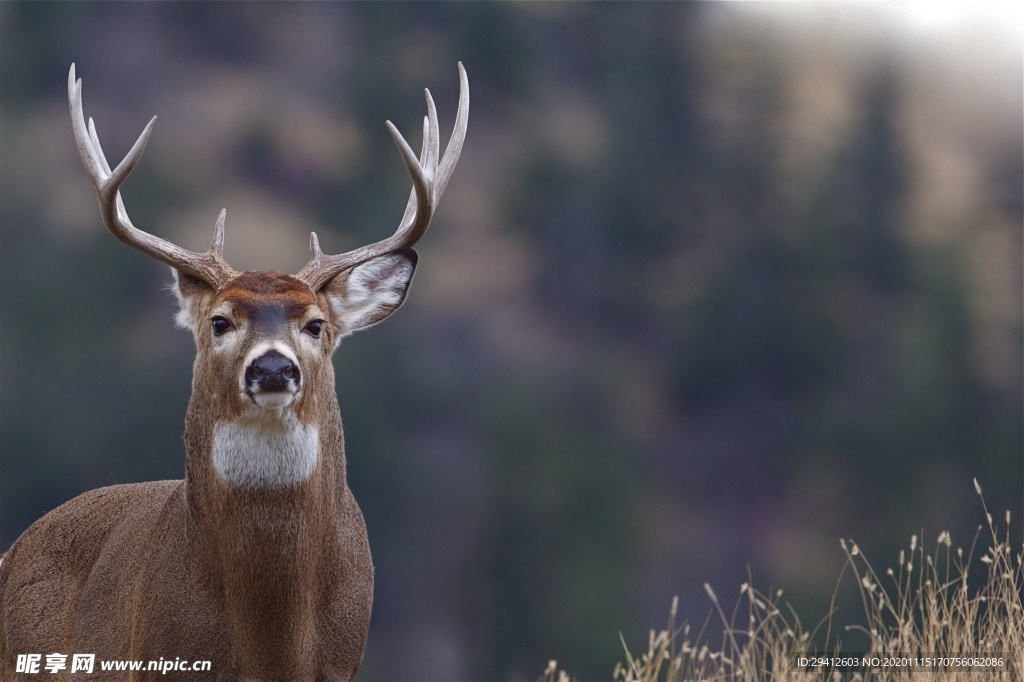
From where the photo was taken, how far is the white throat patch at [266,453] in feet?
19.5

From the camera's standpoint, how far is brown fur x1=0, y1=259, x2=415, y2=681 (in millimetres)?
5914

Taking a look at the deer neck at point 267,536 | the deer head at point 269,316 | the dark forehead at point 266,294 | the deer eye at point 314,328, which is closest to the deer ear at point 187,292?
the deer head at point 269,316

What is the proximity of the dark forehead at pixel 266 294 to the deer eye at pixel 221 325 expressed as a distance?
70mm

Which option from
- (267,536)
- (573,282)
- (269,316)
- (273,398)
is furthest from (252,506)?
(573,282)

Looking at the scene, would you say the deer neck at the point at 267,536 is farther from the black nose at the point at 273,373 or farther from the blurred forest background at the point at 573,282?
the blurred forest background at the point at 573,282

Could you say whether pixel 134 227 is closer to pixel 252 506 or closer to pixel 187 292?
pixel 187 292

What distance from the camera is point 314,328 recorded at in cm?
625

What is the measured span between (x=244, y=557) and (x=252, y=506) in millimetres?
192

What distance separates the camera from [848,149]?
53188 millimetres

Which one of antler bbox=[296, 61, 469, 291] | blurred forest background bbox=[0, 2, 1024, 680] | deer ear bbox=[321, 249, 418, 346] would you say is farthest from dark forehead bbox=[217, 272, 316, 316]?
blurred forest background bbox=[0, 2, 1024, 680]

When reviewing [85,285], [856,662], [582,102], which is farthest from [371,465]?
[856,662]

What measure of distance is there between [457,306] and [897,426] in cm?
1550

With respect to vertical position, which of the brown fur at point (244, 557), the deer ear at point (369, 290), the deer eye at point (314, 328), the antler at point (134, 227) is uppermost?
the antler at point (134, 227)

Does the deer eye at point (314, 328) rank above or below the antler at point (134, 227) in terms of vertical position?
below
